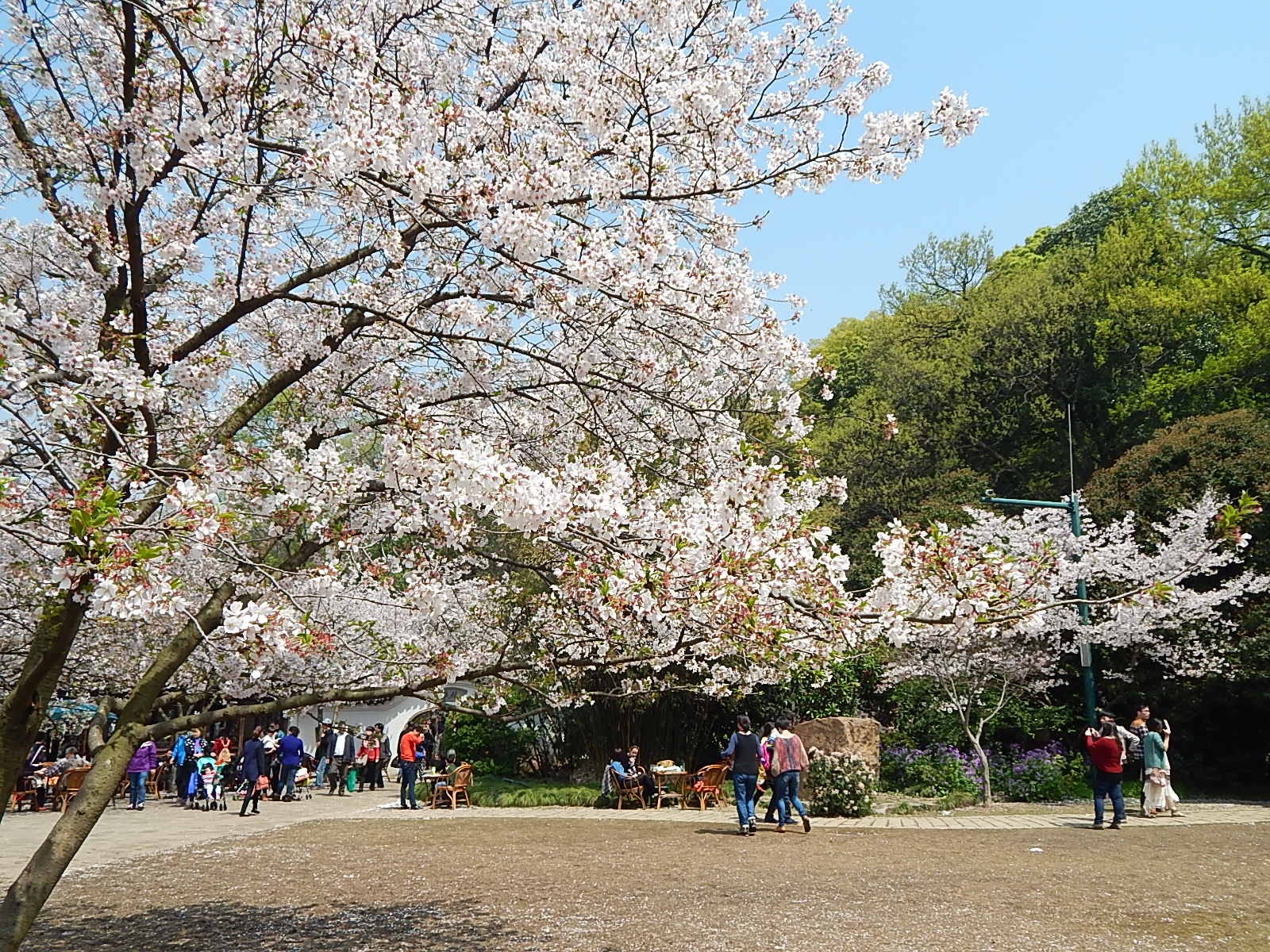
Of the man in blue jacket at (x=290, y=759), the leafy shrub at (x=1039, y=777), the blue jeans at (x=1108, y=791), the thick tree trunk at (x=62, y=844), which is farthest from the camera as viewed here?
the man in blue jacket at (x=290, y=759)

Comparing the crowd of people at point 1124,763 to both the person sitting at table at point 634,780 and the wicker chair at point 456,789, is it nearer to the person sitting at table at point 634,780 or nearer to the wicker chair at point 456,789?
the person sitting at table at point 634,780

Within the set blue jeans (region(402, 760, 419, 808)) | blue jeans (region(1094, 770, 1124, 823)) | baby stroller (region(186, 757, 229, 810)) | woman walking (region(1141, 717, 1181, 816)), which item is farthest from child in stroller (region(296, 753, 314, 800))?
woman walking (region(1141, 717, 1181, 816))

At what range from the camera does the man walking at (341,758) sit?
23.1 metres

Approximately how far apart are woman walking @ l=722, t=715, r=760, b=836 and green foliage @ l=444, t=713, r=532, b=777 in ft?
31.2

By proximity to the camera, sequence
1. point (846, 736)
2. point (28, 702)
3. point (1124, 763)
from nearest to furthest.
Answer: point (28, 702) < point (1124, 763) < point (846, 736)

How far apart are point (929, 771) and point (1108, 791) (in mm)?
4656

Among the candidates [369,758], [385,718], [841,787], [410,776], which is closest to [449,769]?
[410,776]

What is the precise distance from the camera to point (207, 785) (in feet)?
62.3

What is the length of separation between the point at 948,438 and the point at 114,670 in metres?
28.0

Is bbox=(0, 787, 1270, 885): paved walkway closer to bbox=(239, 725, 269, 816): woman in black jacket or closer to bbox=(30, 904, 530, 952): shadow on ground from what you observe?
bbox=(239, 725, 269, 816): woman in black jacket

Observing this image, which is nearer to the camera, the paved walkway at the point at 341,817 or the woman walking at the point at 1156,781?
the paved walkway at the point at 341,817

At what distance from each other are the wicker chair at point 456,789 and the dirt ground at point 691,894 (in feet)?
18.5

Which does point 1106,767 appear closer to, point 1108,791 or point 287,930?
point 1108,791

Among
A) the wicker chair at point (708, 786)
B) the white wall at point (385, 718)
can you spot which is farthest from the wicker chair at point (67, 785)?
the white wall at point (385, 718)
